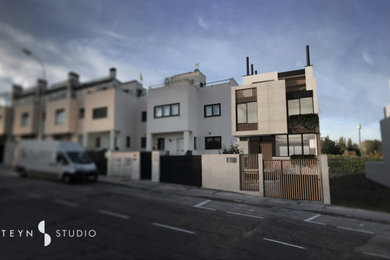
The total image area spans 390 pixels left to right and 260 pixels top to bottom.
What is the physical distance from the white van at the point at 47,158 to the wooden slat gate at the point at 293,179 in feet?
32.0

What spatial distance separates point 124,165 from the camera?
54.9 feet

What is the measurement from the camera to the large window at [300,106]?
591 centimetres

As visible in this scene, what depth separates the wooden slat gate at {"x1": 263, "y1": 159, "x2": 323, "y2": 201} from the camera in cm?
1016

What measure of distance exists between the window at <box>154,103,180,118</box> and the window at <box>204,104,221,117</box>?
10.7 ft

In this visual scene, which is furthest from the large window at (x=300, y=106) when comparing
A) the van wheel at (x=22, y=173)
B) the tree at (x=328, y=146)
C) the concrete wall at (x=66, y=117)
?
the van wheel at (x=22, y=173)

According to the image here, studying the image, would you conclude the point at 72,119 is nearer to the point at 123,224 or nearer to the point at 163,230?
the point at 123,224

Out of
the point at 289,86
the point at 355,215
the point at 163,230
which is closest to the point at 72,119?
the point at 163,230

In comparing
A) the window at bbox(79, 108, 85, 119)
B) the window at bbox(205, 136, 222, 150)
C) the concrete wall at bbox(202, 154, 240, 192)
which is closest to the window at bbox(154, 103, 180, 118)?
the window at bbox(205, 136, 222, 150)

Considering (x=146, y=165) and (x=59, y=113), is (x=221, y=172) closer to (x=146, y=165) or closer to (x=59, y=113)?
(x=146, y=165)

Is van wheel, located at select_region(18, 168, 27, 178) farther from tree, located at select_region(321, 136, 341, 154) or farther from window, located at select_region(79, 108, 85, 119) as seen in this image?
tree, located at select_region(321, 136, 341, 154)

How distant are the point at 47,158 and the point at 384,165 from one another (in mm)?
15570

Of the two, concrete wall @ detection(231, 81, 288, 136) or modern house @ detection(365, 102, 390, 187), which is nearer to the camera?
concrete wall @ detection(231, 81, 288, 136)

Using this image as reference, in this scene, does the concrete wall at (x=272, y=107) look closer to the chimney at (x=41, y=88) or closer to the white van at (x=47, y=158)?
the white van at (x=47, y=158)

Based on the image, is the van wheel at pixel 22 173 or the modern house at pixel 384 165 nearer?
the van wheel at pixel 22 173
